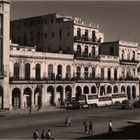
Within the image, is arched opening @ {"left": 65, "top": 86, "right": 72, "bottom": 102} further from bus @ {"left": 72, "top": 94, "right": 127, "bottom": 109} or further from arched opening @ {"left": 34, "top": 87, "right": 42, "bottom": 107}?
arched opening @ {"left": 34, "top": 87, "right": 42, "bottom": 107}

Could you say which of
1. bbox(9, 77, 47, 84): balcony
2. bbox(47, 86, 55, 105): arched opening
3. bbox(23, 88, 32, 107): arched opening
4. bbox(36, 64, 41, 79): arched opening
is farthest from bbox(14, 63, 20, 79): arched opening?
bbox(47, 86, 55, 105): arched opening

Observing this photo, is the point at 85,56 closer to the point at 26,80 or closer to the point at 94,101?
the point at 94,101

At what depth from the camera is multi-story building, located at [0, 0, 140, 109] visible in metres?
71.3

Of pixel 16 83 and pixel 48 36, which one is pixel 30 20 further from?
pixel 16 83

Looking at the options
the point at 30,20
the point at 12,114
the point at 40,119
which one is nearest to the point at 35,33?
the point at 30,20

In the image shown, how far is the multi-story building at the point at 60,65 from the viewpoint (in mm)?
71312

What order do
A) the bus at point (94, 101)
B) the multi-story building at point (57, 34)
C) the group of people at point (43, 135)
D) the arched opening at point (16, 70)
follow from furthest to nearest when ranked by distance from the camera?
the multi-story building at point (57, 34) → the bus at point (94, 101) → the arched opening at point (16, 70) → the group of people at point (43, 135)

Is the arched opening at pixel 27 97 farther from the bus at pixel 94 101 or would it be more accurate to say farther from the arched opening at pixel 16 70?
the bus at pixel 94 101

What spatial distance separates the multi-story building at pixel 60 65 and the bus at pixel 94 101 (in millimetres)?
1332

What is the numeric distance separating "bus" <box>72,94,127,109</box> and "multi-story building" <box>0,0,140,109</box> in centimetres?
133

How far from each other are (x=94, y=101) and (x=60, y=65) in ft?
32.7

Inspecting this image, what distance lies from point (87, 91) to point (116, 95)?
6.69 metres

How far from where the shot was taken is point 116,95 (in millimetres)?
85125

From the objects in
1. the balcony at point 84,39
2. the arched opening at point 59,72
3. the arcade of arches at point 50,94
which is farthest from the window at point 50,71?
the balcony at point 84,39
